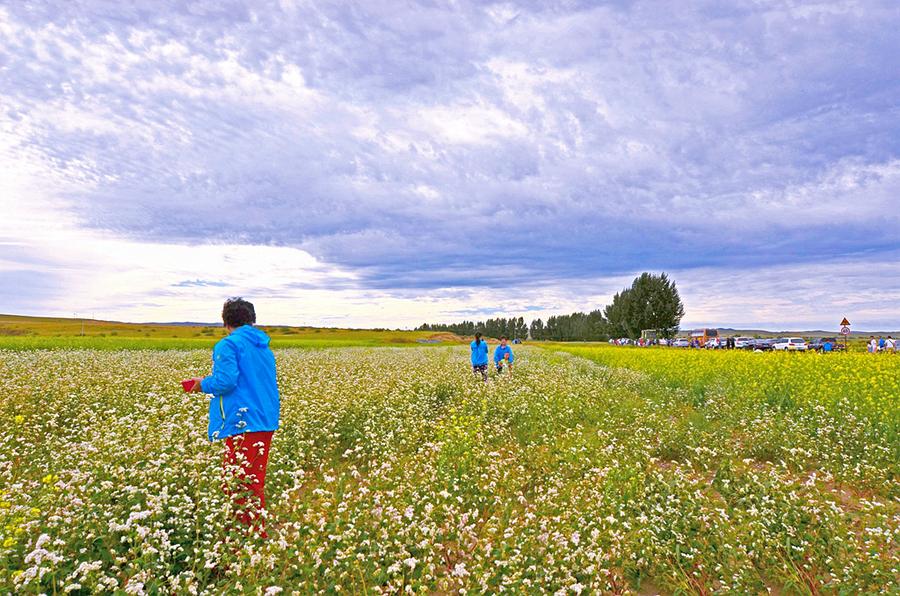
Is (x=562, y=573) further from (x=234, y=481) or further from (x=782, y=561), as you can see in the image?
(x=234, y=481)

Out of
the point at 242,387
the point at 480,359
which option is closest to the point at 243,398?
the point at 242,387

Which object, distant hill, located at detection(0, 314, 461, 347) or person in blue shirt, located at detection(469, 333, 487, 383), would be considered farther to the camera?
distant hill, located at detection(0, 314, 461, 347)

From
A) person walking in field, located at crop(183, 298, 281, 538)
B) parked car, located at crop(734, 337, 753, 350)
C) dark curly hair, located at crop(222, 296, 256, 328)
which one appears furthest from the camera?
parked car, located at crop(734, 337, 753, 350)

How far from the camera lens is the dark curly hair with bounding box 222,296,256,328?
5.61 m

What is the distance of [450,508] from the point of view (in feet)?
17.2

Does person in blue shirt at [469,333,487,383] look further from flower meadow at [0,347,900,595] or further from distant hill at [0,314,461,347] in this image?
distant hill at [0,314,461,347]

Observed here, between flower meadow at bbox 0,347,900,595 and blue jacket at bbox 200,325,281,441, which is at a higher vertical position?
blue jacket at bbox 200,325,281,441

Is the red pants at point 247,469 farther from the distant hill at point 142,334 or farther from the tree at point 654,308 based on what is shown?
the tree at point 654,308

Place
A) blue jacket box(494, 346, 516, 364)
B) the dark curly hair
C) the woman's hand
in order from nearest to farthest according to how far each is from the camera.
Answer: the woman's hand, the dark curly hair, blue jacket box(494, 346, 516, 364)

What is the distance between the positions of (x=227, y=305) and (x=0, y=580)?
2956mm

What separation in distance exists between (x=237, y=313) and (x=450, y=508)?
313cm

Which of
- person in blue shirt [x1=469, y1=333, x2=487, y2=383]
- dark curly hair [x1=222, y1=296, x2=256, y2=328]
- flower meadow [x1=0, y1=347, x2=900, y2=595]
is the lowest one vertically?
flower meadow [x1=0, y1=347, x2=900, y2=595]

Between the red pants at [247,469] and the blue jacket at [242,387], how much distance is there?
0.39ft

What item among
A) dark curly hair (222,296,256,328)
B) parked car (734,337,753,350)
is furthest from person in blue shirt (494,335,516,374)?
parked car (734,337,753,350)
